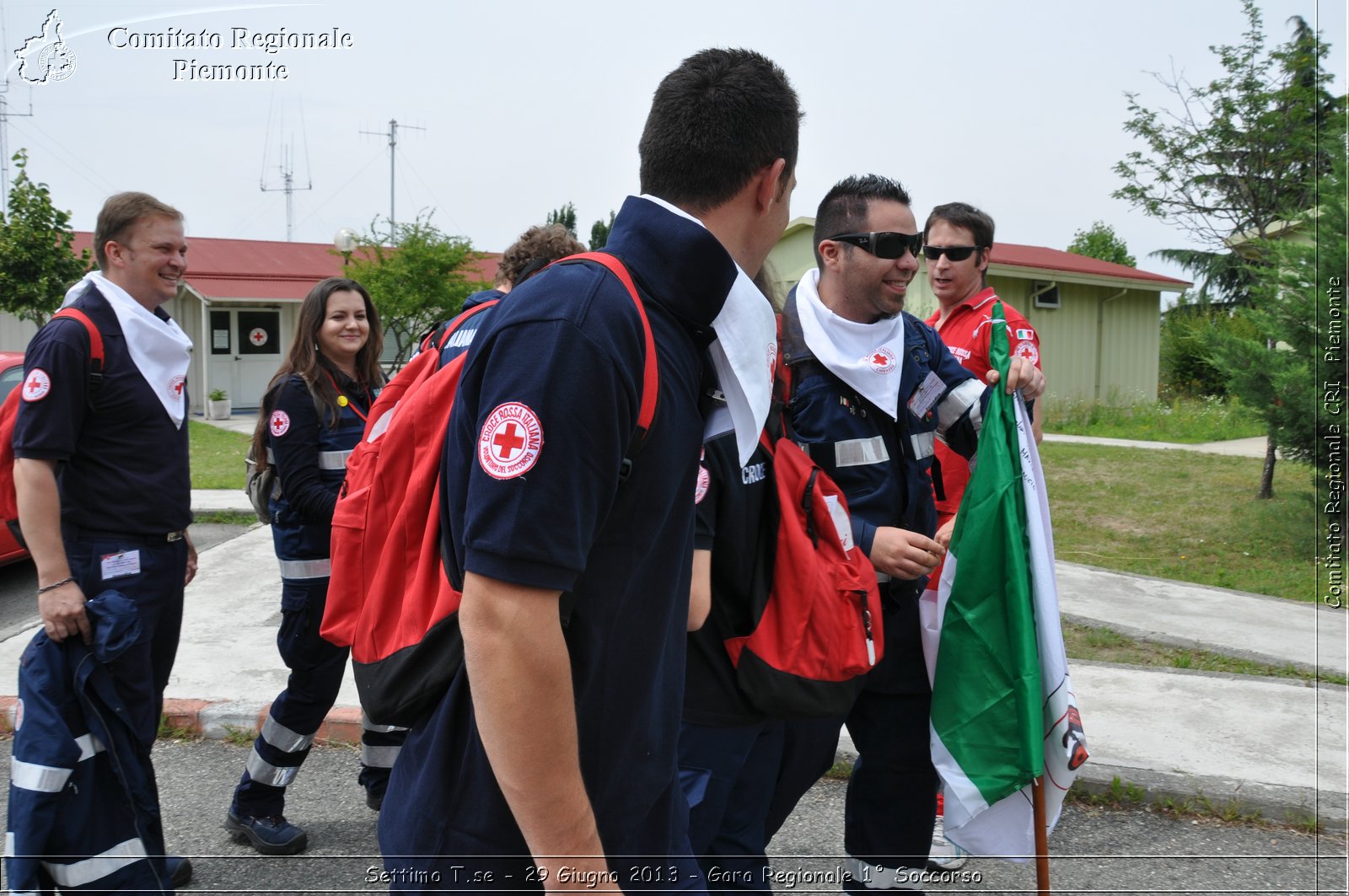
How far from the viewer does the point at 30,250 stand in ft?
54.9

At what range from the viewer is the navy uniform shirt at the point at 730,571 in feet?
8.65

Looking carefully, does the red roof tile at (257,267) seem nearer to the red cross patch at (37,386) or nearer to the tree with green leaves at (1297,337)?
the tree with green leaves at (1297,337)

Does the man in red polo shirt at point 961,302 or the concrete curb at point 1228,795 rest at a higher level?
the man in red polo shirt at point 961,302

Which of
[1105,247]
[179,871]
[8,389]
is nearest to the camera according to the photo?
[179,871]

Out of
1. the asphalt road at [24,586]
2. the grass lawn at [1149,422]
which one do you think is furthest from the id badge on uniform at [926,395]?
the grass lawn at [1149,422]

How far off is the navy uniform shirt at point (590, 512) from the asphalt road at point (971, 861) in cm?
225

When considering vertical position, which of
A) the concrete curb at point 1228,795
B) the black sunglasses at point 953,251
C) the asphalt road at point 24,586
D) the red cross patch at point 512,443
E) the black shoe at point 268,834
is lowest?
the black shoe at point 268,834

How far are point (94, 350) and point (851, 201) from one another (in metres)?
2.49

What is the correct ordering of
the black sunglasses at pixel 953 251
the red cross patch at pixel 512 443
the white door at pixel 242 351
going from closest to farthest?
the red cross patch at pixel 512 443 → the black sunglasses at pixel 953 251 → the white door at pixel 242 351

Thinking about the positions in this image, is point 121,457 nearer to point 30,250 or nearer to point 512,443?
point 512,443

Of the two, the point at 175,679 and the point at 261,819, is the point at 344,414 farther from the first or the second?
the point at 175,679

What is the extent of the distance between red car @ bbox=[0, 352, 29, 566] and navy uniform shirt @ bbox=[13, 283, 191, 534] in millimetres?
5035

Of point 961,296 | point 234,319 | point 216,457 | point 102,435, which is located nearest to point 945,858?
point 961,296

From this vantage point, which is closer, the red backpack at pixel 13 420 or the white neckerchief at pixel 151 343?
the red backpack at pixel 13 420
